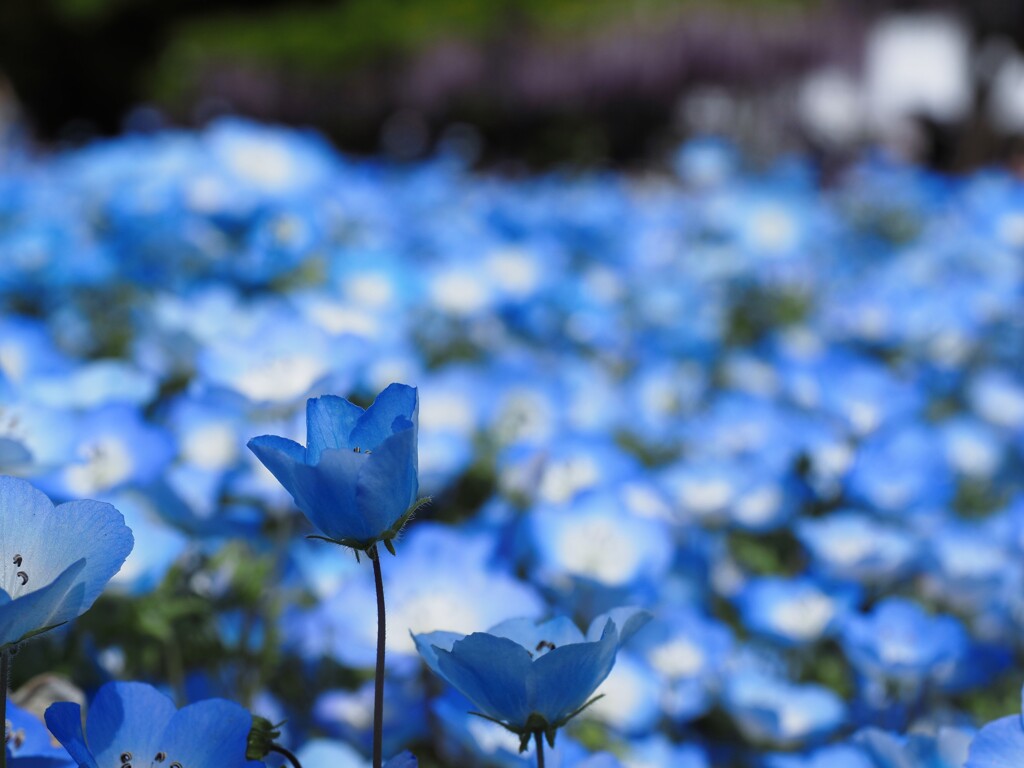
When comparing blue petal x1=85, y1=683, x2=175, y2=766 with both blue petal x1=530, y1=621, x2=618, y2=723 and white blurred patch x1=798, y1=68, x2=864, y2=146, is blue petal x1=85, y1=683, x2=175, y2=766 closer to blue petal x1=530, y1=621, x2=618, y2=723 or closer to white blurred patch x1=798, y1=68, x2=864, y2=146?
blue petal x1=530, y1=621, x2=618, y2=723

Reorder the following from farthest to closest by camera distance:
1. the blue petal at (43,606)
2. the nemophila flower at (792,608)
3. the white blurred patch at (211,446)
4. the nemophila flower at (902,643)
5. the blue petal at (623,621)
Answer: the white blurred patch at (211,446) → the nemophila flower at (792,608) → the nemophila flower at (902,643) → the blue petal at (623,621) → the blue petal at (43,606)

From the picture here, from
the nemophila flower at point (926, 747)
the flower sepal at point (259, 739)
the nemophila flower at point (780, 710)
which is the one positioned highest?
the nemophila flower at point (780, 710)

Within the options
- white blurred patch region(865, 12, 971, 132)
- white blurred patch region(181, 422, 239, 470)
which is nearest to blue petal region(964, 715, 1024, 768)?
white blurred patch region(181, 422, 239, 470)

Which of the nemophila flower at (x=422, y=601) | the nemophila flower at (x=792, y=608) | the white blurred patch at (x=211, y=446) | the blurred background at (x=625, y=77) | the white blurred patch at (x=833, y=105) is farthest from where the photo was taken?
the white blurred patch at (x=833, y=105)

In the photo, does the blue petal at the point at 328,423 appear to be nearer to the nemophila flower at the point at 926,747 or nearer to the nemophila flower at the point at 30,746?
the nemophila flower at the point at 30,746

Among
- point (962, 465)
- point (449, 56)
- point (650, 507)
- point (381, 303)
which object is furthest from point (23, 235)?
point (449, 56)

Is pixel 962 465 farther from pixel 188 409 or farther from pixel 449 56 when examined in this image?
pixel 449 56

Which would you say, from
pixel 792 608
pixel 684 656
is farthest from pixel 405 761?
pixel 792 608

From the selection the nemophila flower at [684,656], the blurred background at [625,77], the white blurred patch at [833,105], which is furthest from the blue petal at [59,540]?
the white blurred patch at [833,105]
